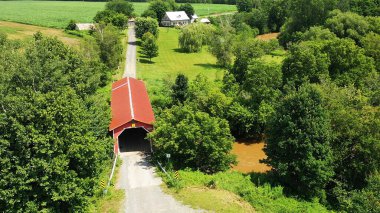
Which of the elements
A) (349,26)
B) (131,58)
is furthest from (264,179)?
(131,58)

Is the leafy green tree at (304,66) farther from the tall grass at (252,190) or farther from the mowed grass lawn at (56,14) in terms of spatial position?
the mowed grass lawn at (56,14)

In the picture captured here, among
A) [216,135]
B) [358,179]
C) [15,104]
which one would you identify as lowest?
[358,179]

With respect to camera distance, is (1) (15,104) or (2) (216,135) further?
(2) (216,135)

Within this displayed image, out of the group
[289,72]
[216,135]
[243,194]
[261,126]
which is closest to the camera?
[243,194]

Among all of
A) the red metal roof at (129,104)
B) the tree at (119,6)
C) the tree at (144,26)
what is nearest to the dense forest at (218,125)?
the red metal roof at (129,104)

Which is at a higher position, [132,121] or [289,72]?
[289,72]

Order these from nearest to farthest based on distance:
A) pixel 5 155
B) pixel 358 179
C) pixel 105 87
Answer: pixel 5 155 → pixel 358 179 → pixel 105 87

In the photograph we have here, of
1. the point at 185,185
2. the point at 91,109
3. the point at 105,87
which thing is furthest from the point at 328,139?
the point at 105,87

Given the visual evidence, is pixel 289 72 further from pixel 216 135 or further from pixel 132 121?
pixel 132 121
